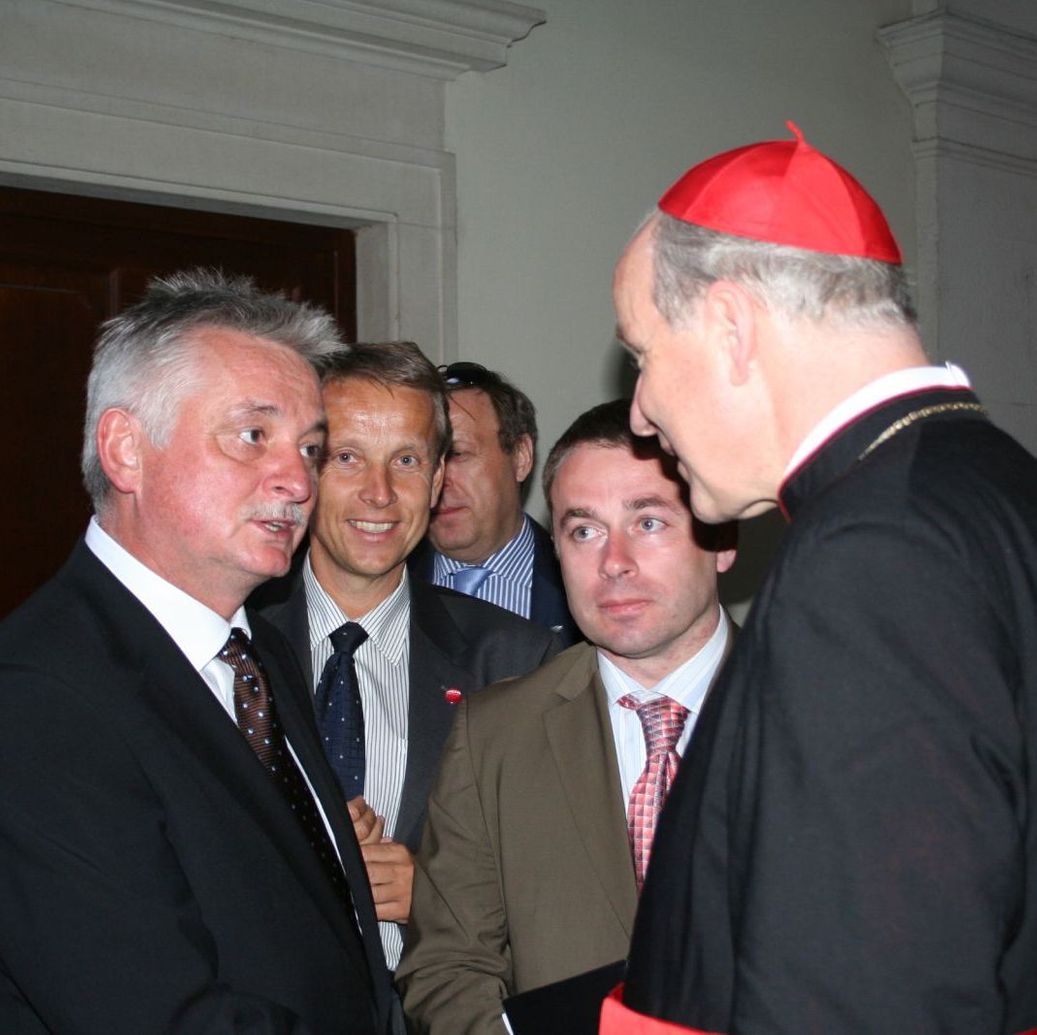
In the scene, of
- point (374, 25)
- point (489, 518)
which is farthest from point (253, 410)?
point (374, 25)

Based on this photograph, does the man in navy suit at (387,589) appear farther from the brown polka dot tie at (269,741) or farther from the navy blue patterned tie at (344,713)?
the brown polka dot tie at (269,741)

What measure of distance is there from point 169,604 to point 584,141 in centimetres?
271

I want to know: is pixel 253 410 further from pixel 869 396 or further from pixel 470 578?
pixel 470 578

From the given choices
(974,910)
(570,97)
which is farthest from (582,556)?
(570,97)

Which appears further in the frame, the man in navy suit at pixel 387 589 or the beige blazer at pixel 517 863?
the man in navy suit at pixel 387 589

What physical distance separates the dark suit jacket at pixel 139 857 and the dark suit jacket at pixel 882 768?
57 centimetres

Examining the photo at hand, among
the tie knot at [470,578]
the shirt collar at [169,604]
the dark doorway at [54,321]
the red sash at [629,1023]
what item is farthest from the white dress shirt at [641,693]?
the dark doorway at [54,321]

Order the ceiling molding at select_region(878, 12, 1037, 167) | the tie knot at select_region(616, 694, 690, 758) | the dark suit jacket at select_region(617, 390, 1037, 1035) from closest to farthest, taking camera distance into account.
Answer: the dark suit jacket at select_region(617, 390, 1037, 1035)
the tie knot at select_region(616, 694, 690, 758)
the ceiling molding at select_region(878, 12, 1037, 167)

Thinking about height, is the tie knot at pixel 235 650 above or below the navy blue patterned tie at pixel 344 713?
above

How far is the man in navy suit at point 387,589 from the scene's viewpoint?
2559mm

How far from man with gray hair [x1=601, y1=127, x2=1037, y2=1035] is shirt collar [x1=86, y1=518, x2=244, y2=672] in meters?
0.75

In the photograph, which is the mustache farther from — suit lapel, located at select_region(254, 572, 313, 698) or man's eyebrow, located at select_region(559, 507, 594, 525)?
suit lapel, located at select_region(254, 572, 313, 698)

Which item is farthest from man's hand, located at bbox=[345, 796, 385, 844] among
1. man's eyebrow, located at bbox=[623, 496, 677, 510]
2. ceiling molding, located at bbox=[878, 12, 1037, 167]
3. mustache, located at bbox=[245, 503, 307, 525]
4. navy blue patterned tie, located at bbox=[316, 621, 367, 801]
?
ceiling molding, located at bbox=[878, 12, 1037, 167]

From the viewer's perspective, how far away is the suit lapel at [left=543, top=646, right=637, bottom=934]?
2.00 m
